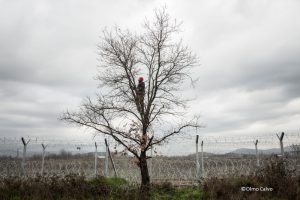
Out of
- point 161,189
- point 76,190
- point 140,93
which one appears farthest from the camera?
point 140,93

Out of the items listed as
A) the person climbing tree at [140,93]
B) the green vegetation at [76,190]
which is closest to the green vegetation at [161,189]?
the green vegetation at [76,190]

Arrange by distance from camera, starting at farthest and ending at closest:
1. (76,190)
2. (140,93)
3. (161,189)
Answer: (140,93)
(161,189)
(76,190)

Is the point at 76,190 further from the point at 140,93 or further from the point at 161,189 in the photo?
the point at 140,93

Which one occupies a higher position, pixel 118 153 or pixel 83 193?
pixel 118 153

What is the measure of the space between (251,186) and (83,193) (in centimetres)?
586

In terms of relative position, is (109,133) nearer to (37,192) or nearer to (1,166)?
(37,192)

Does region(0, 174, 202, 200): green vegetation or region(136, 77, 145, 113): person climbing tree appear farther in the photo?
region(136, 77, 145, 113): person climbing tree

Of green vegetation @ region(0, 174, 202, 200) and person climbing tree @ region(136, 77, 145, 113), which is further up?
person climbing tree @ region(136, 77, 145, 113)

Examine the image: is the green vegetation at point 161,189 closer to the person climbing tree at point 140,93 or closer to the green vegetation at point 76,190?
the green vegetation at point 76,190

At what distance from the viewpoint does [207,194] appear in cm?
1163

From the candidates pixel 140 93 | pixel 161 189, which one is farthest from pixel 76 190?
pixel 140 93

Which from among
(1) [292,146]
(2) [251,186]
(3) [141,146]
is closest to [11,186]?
(3) [141,146]

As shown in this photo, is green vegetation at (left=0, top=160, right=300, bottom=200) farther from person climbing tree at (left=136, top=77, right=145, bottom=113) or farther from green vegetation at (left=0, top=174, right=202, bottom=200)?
person climbing tree at (left=136, top=77, right=145, bottom=113)

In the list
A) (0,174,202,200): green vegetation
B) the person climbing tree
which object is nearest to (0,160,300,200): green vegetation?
(0,174,202,200): green vegetation
